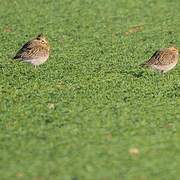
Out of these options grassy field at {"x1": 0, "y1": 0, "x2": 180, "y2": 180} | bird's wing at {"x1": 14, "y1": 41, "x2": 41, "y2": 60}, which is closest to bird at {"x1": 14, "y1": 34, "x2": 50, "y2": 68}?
bird's wing at {"x1": 14, "y1": 41, "x2": 41, "y2": 60}

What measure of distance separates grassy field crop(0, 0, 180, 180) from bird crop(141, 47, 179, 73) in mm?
237

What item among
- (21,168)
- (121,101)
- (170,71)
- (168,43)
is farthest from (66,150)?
(168,43)

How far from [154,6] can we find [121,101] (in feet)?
42.4

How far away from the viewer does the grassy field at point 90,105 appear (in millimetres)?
10172

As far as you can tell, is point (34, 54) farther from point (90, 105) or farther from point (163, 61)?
point (90, 105)

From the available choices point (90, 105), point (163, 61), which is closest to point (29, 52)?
point (163, 61)

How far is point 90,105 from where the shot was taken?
13.3 metres

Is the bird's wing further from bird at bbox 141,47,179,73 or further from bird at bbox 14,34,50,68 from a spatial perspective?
bird at bbox 141,47,179,73

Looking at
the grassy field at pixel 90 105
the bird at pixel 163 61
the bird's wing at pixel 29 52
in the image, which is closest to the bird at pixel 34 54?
the bird's wing at pixel 29 52

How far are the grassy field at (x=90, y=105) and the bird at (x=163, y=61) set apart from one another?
237 millimetres

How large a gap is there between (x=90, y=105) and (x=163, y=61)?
291cm

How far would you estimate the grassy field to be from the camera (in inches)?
400

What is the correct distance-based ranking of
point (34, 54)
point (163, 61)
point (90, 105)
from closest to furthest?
point (90, 105) → point (163, 61) → point (34, 54)

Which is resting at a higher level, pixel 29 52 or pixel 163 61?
pixel 29 52
